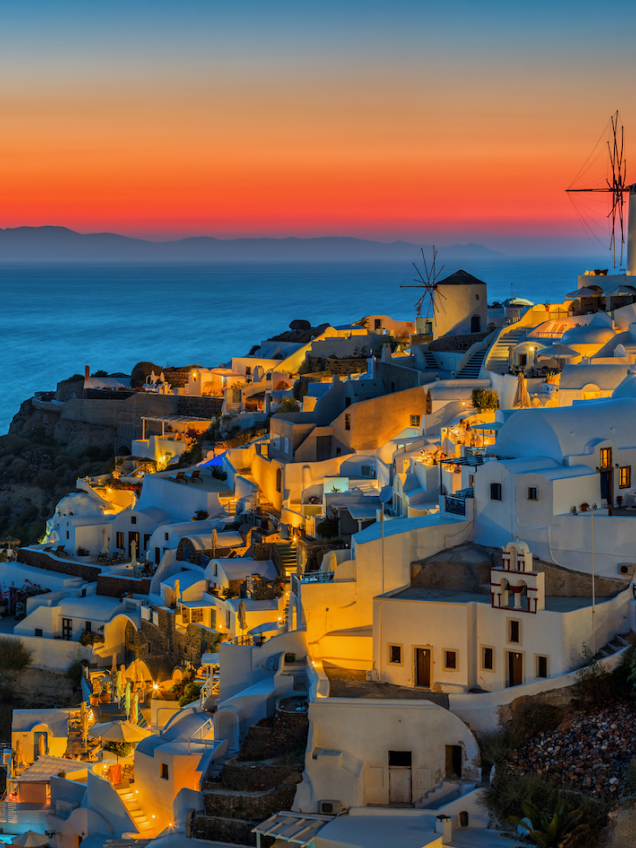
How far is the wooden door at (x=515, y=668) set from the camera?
18.2 meters

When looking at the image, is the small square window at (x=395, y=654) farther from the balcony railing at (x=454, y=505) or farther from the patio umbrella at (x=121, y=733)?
the patio umbrella at (x=121, y=733)

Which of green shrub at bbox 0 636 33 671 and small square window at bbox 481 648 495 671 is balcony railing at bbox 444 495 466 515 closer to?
small square window at bbox 481 648 495 671

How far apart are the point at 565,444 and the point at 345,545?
244 inches

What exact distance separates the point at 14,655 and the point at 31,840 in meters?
8.59

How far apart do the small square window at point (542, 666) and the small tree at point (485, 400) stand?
36.8 feet

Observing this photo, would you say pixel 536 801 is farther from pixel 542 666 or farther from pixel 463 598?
pixel 463 598

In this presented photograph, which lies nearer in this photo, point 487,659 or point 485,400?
point 487,659

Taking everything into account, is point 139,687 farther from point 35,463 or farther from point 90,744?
point 35,463

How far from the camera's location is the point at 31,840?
2150 cm

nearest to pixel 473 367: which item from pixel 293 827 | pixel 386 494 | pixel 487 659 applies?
pixel 386 494

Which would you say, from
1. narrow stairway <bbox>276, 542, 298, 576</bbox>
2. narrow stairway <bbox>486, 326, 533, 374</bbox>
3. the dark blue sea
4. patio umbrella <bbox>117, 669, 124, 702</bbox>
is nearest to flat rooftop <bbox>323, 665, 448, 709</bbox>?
narrow stairway <bbox>276, 542, 298, 576</bbox>

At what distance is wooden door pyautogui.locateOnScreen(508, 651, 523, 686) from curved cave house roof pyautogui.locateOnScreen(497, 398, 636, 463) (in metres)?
3.39

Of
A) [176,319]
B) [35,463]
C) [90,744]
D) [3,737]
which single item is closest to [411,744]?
[90,744]

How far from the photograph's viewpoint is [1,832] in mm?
22422
